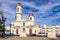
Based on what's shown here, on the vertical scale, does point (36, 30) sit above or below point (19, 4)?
below

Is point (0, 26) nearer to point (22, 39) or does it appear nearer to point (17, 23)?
point (22, 39)

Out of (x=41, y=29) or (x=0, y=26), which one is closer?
(x=0, y=26)

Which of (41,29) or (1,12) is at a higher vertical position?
(1,12)

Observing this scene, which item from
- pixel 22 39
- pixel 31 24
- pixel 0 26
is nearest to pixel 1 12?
pixel 0 26

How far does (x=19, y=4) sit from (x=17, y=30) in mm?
12752

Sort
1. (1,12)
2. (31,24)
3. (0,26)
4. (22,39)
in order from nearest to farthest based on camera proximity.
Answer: (22,39) → (1,12) → (0,26) → (31,24)

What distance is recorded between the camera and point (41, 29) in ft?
262

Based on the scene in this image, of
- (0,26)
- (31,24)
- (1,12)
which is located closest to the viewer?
(1,12)

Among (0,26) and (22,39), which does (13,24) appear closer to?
(0,26)

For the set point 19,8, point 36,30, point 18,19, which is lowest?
point 36,30

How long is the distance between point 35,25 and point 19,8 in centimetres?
1123

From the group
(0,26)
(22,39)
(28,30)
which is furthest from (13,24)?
(22,39)

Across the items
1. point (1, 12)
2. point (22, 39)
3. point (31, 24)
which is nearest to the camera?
point (22, 39)

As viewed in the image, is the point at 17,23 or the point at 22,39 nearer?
the point at 22,39
